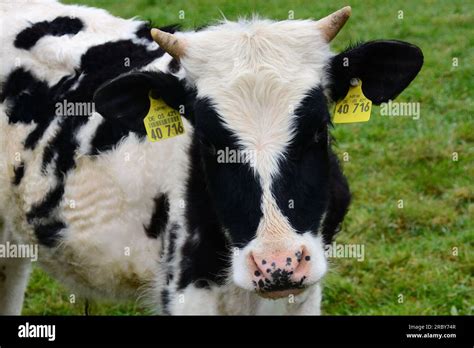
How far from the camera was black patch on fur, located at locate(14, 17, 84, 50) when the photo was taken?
5.85m

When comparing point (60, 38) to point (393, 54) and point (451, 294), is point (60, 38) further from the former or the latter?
point (451, 294)

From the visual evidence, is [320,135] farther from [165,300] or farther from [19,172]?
[19,172]

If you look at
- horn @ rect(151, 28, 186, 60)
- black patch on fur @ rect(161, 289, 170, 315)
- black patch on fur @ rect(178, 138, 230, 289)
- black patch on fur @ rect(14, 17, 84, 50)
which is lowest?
black patch on fur @ rect(161, 289, 170, 315)

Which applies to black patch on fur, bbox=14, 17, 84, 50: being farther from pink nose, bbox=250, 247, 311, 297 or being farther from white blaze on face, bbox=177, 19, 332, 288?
pink nose, bbox=250, 247, 311, 297

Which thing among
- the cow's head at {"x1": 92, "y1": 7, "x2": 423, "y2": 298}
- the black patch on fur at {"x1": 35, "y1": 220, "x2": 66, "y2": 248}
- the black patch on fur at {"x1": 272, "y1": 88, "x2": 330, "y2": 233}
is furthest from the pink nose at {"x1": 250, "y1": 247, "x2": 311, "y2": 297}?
the black patch on fur at {"x1": 35, "y1": 220, "x2": 66, "y2": 248}

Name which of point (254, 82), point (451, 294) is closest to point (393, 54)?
point (254, 82)

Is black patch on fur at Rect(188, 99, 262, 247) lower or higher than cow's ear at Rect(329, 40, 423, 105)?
lower

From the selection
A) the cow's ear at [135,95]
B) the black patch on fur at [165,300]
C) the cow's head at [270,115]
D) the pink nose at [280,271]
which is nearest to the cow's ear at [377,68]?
the cow's head at [270,115]

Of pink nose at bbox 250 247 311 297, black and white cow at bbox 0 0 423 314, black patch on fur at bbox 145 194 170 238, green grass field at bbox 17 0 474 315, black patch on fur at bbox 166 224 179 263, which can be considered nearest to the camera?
pink nose at bbox 250 247 311 297

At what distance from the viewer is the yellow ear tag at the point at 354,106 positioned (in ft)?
16.1

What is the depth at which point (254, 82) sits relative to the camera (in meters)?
4.55

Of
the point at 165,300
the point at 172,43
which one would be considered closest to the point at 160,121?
the point at 172,43

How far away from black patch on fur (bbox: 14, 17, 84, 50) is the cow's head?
125 centimetres

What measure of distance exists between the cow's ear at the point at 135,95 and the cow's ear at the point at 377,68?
0.82 m
